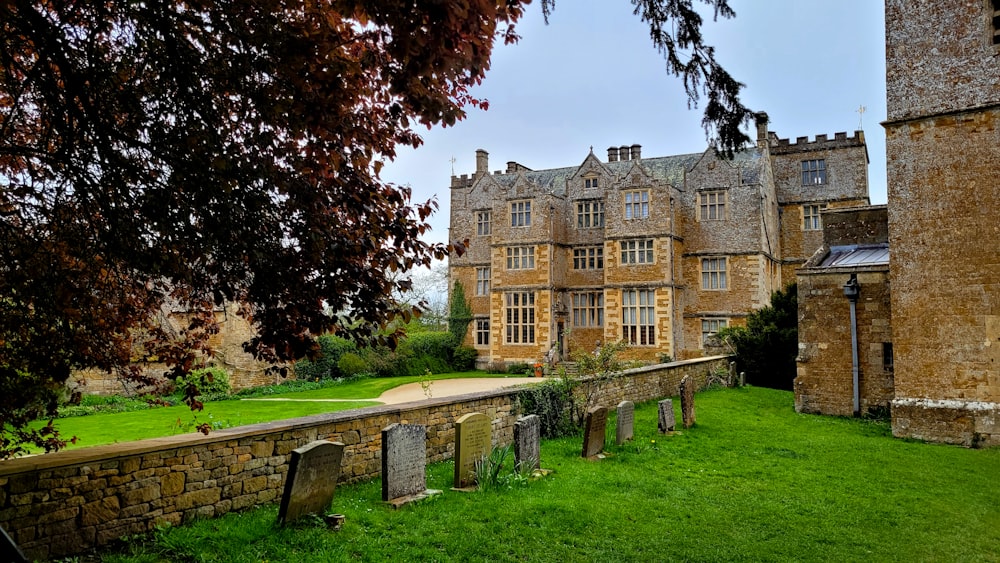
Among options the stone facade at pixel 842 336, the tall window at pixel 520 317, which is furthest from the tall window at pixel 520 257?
the stone facade at pixel 842 336

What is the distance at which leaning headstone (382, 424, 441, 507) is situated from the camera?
8484mm

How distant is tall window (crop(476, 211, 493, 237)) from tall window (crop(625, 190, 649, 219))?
8.17m

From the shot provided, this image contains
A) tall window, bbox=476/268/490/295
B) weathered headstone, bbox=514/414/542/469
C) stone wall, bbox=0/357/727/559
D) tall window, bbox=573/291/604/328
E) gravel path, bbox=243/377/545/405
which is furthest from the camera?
tall window, bbox=476/268/490/295

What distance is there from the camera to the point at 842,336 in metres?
16.3

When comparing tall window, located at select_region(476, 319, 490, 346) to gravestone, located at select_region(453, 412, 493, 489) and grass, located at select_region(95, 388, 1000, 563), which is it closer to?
grass, located at select_region(95, 388, 1000, 563)

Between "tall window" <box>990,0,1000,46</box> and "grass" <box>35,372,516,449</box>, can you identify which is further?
"grass" <box>35,372,516,449</box>

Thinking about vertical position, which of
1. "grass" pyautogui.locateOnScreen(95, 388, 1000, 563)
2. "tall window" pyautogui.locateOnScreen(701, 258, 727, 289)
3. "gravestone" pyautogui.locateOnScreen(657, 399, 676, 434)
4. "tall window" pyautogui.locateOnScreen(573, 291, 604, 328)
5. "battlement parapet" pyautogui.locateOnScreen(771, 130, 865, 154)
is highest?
"battlement parapet" pyautogui.locateOnScreen(771, 130, 865, 154)

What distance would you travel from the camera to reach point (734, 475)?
10.6m

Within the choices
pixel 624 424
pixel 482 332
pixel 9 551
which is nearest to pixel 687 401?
pixel 624 424

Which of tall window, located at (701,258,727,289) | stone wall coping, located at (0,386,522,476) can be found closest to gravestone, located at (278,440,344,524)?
stone wall coping, located at (0,386,522,476)

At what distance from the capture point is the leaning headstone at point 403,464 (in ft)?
27.8

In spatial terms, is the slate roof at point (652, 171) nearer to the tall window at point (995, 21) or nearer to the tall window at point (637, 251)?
the tall window at point (637, 251)

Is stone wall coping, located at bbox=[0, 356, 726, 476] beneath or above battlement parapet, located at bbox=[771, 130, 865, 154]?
beneath

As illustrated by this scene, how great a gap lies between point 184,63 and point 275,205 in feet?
4.15
